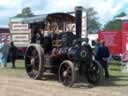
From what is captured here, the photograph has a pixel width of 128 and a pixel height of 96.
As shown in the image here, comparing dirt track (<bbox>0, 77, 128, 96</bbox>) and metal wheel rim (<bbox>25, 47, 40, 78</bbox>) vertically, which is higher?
metal wheel rim (<bbox>25, 47, 40, 78</bbox>)

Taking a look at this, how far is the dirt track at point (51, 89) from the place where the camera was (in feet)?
46.1

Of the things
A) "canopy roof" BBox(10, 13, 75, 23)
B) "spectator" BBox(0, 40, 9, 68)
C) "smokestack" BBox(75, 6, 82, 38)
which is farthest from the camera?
Result: "spectator" BBox(0, 40, 9, 68)

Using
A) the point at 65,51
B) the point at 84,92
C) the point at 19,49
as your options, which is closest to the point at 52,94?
the point at 84,92

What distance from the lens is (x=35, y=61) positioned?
17.8 metres

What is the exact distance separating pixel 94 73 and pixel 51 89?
217 cm

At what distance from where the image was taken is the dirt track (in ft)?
46.1

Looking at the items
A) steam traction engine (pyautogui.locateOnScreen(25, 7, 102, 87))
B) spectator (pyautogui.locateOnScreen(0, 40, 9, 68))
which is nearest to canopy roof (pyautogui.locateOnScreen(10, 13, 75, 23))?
steam traction engine (pyautogui.locateOnScreen(25, 7, 102, 87))

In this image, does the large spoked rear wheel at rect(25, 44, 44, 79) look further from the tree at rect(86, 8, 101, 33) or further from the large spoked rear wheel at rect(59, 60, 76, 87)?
the tree at rect(86, 8, 101, 33)

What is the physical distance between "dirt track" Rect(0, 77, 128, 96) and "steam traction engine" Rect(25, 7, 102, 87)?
18.6 inches

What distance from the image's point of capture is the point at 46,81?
17266mm

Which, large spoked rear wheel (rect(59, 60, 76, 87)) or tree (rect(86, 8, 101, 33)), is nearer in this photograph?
large spoked rear wheel (rect(59, 60, 76, 87))

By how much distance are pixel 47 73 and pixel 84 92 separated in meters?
4.93

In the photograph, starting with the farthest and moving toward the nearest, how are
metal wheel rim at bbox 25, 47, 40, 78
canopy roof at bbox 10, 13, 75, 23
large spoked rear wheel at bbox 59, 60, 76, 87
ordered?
1. metal wheel rim at bbox 25, 47, 40, 78
2. canopy roof at bbox 10, 13, 75, 23
3. large spoked rear wheel at bbox 59, 60, 76, 87

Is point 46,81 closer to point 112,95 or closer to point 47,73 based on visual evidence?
point 47,73
